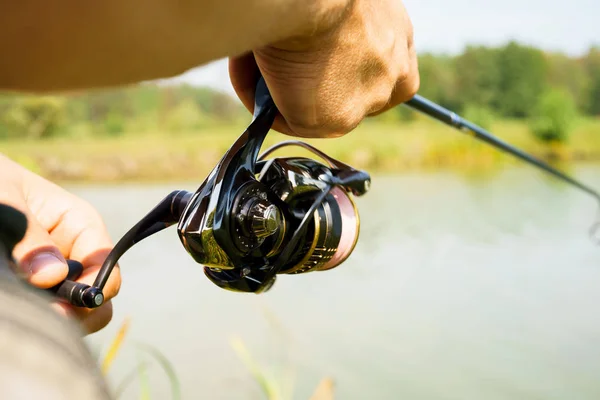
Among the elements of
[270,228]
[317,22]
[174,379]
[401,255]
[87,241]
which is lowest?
[401,255]

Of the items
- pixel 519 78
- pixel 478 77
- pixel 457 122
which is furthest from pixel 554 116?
pixel 457 122

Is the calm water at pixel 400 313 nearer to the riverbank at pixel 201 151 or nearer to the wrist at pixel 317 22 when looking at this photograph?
the riverbank at pixel 201 151

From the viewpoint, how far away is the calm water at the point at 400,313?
364cm

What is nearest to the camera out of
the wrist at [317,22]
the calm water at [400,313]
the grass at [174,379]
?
the wrist at [317,22]

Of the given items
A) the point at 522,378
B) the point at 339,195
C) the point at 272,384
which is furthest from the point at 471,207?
the point at 339,195

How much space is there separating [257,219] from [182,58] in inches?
13.5

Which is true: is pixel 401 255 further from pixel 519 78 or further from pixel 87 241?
pixel 87 241

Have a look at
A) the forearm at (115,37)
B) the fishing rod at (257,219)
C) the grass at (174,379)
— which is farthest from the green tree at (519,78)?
the forearm at (115,37)

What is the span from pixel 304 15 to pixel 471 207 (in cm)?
591

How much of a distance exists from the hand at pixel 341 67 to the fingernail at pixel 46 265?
0.30 m

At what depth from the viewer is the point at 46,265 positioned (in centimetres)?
70

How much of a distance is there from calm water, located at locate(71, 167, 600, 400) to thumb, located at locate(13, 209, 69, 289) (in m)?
1.91

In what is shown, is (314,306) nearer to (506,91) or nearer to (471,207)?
(471,207)

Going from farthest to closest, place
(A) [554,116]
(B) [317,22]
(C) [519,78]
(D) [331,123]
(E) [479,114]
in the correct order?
(C) [519,78]
(A) [554,116]
(E) [479,114]
(D) [331,123]
(B) [317,22]
